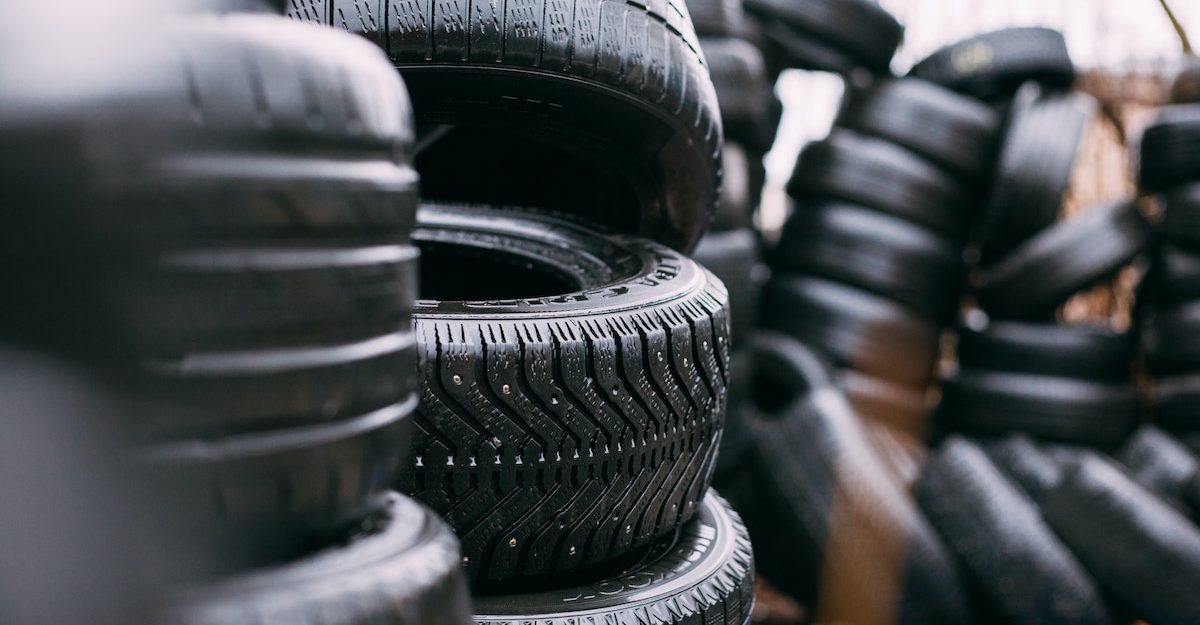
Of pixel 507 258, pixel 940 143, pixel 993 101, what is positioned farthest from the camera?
pixel 993 101

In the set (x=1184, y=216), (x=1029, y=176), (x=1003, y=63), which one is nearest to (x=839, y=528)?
(x=1029, y=176)

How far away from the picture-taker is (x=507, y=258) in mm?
1197

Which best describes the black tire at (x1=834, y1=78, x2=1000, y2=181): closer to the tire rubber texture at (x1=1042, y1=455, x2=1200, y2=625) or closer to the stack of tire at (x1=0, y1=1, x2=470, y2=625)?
the tire rubber texture at (x1=1042, y1=455, x2=1200, y2=625)

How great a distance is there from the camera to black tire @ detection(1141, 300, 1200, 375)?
8.64 feet

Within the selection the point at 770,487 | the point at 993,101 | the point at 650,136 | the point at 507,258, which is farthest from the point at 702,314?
the point at 993,101

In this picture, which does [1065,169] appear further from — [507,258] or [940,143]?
[507,258]

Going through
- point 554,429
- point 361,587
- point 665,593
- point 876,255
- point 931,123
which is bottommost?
point 876,255

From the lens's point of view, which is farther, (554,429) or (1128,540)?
(1128,540)

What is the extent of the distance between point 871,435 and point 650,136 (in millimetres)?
1836

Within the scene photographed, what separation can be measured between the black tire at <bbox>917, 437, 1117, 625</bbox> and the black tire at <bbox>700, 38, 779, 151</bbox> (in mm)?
885

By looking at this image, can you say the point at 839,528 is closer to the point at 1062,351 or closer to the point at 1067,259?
the point at 1062,351

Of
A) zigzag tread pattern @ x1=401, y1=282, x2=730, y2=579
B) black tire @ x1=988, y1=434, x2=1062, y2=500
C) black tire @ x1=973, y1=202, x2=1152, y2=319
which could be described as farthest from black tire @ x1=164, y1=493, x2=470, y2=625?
black tire @ x1=973, y1=202, x2=1152, y2=319

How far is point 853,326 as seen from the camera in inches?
109

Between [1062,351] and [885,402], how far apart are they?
46 centimetres
